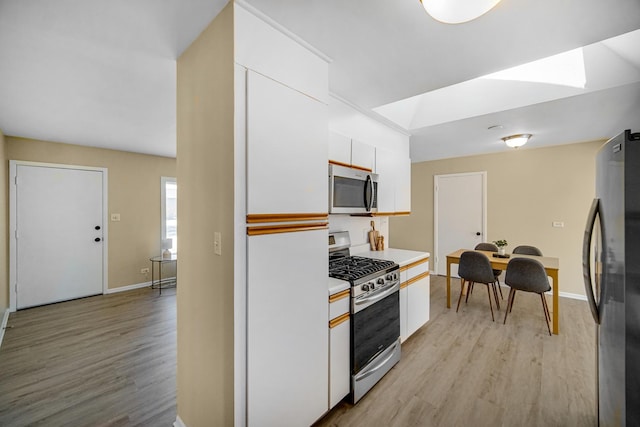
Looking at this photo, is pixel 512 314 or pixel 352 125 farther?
pixel 512 314

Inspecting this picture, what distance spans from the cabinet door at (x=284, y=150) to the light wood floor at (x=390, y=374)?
1522 mm

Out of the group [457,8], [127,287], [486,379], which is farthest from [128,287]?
[457,8]

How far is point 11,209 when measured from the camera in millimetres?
3635

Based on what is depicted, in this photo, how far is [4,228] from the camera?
11.5ft

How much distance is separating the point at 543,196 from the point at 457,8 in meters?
4.64

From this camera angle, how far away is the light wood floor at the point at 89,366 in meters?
1.91

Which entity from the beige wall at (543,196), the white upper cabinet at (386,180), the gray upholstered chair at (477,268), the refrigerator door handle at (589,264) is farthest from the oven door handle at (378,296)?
the beige wall at (543,196)

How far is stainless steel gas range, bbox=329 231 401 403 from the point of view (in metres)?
1.95

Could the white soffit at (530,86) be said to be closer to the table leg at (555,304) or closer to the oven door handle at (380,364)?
the table leg at (555,304)

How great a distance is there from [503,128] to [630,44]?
1.36 m

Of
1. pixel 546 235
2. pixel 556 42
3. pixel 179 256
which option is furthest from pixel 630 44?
pixel 179 256

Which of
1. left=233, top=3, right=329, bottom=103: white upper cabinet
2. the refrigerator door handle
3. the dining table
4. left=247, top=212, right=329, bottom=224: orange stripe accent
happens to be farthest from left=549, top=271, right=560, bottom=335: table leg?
left=233, top=3, right=329, bottom=103: white upper cabinet

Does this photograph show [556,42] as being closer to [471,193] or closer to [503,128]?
[503,128]

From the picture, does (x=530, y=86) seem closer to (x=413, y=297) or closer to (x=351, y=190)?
(x=351, y=190)
